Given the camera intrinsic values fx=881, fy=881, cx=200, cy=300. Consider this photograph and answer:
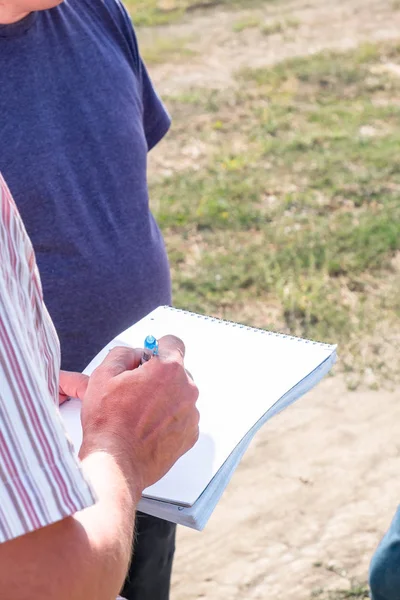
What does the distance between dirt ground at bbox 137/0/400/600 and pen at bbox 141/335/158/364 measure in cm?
164

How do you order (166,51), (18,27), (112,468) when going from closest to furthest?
(112,468), (18,27), (166,51)

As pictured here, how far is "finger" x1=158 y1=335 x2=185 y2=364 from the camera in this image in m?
1.29

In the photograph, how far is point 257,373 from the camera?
159 centimetres

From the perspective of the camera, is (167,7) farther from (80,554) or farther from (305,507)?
(80,554)

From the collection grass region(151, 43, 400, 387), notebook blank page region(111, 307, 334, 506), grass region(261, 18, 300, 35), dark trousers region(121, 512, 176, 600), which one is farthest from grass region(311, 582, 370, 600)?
grass region(261, 18, 300, 35)

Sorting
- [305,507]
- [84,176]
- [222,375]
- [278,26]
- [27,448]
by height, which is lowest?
[278,26]

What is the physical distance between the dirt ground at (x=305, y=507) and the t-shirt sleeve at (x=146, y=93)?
54.4 inches

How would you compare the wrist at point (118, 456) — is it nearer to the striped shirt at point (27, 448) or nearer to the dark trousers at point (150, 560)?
the striped shirt at point (27, 448)

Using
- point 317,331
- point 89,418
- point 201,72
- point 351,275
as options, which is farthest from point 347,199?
point 89,418

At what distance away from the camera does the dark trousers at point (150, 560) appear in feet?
6.50

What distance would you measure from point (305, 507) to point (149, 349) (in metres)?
1.92

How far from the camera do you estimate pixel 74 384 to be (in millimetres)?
1497

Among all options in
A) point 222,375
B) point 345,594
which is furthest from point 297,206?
point 222,375

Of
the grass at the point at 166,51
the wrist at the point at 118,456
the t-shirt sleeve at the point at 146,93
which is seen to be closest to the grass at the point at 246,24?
the grass at the point at 166,51
